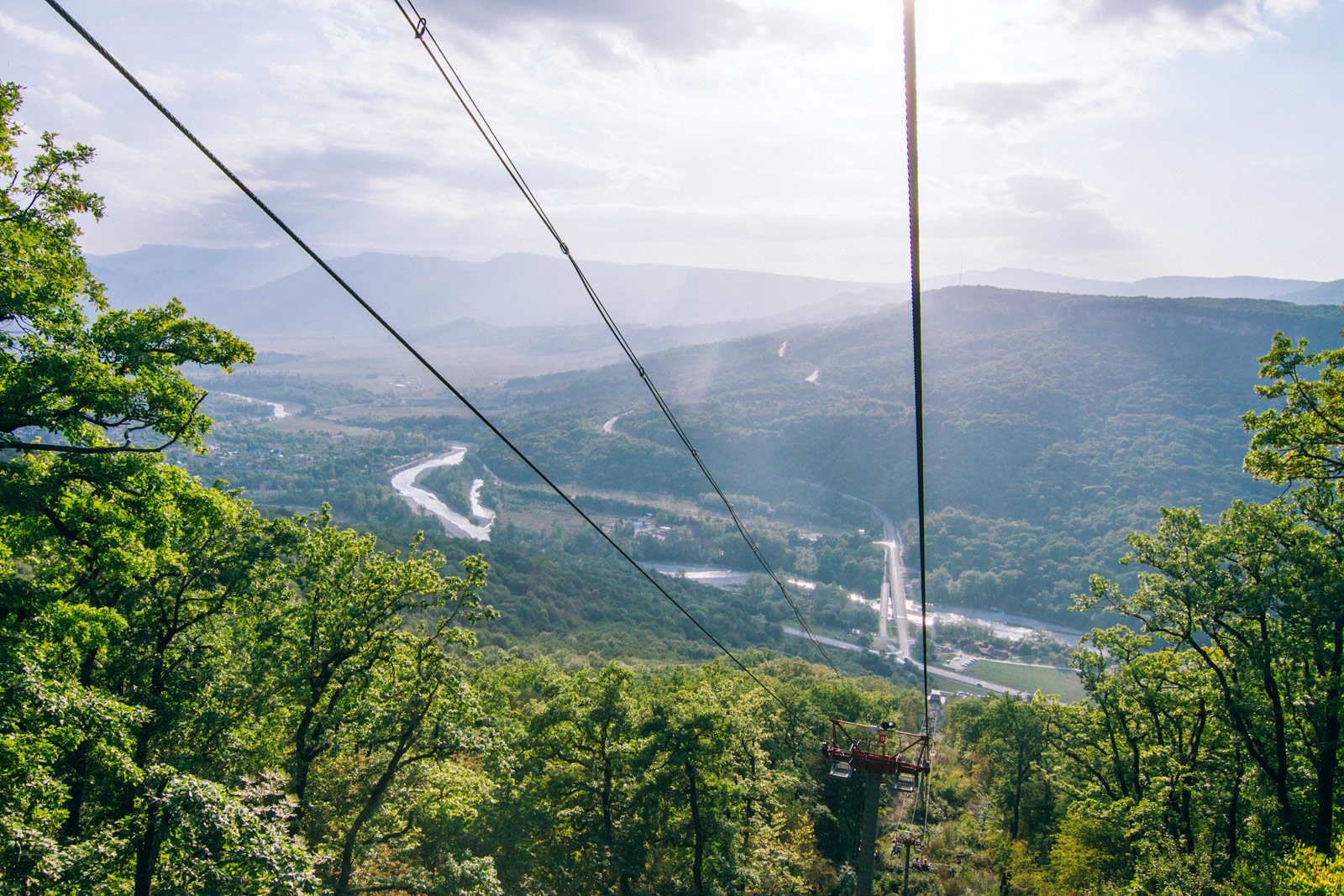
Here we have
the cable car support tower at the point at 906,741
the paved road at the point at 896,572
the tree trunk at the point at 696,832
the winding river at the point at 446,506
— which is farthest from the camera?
the winding river at the point at 446,506

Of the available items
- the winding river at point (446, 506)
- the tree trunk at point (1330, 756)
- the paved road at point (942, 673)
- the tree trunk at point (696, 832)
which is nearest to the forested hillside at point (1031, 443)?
the winding river at point (446, 506)

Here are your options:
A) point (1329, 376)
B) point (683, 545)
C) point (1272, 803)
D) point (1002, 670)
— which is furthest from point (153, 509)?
point (683, 545)

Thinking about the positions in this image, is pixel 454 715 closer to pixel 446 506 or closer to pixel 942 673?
pixel 942 673

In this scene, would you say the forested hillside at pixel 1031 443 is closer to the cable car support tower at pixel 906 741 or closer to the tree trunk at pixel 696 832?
the cable car support tower at pixel 906 741

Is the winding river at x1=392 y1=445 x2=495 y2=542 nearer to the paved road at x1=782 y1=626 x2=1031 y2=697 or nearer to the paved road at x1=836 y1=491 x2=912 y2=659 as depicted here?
the paved road at x1=782 y1=626 x2=1031 y2=697

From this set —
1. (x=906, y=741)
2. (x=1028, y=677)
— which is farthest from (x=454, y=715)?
(x=1028, y=677)

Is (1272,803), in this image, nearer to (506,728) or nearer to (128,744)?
(506,728)
